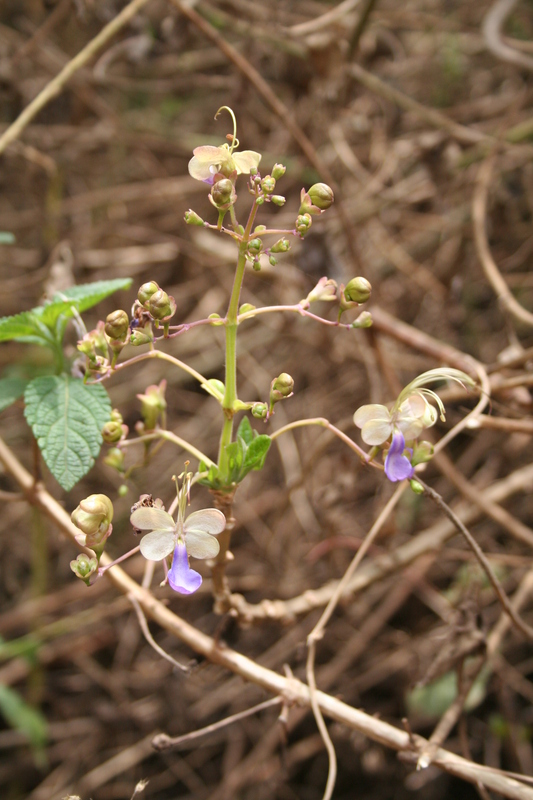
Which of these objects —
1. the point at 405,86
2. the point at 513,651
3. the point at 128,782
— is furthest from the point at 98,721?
the point at 405,86

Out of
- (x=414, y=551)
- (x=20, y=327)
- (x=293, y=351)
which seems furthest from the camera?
(x=293, y=351)

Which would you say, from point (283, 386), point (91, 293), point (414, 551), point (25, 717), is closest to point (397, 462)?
point (283, 386)

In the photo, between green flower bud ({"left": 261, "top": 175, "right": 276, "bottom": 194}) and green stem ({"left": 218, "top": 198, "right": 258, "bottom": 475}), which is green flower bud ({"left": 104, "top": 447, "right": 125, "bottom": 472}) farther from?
green flower bud ({"left": 261, "top": 175, "right": 276, "bottom": 194})

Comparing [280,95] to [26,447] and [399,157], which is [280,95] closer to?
[399,157]

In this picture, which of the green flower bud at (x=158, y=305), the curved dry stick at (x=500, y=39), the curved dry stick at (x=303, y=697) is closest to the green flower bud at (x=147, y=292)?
the green flower bud at (x=158, y=305)

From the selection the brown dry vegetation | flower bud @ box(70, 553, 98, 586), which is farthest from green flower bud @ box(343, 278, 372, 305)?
the brown dry vegetation

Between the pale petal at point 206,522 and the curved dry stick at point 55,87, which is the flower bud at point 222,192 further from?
the curved dry stick at point 55,87

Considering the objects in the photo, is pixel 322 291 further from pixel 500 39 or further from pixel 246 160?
pixel 500 39
